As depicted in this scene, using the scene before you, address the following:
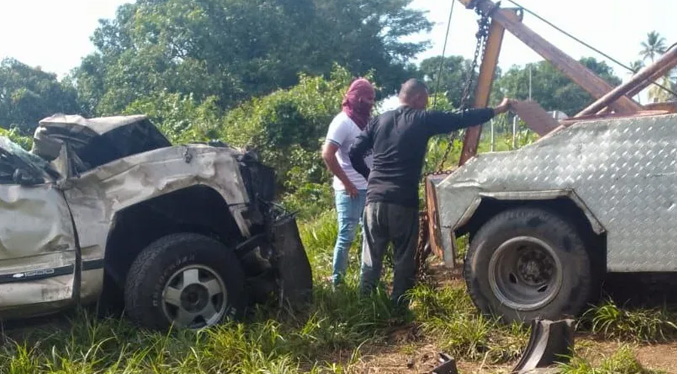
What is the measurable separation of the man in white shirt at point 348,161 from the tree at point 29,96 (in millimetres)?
28651

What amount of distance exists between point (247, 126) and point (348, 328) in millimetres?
10020

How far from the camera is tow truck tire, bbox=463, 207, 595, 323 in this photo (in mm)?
4883

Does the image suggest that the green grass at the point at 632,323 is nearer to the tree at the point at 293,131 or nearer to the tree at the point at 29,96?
the tree at the point at 293,131

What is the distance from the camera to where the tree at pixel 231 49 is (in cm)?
2862

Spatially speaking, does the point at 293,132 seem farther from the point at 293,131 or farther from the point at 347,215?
the point at 347,215

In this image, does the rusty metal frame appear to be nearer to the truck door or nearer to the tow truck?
the tow truck

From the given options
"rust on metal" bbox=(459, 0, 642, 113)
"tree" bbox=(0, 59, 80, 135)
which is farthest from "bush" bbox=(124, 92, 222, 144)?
"tree" bbox=(0, 59, 80, 135)

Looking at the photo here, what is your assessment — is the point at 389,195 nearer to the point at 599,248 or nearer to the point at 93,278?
the point at 599,248

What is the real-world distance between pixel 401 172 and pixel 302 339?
1.32 metres

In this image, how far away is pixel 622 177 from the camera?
4.69 meters

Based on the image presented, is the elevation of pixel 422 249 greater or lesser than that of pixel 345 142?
lesser

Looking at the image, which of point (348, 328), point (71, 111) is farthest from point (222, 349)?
point (71, 111)

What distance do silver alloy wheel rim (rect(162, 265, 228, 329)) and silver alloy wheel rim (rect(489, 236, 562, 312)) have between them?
6.05ft

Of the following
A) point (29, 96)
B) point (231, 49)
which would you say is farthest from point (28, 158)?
point (29, 96)
